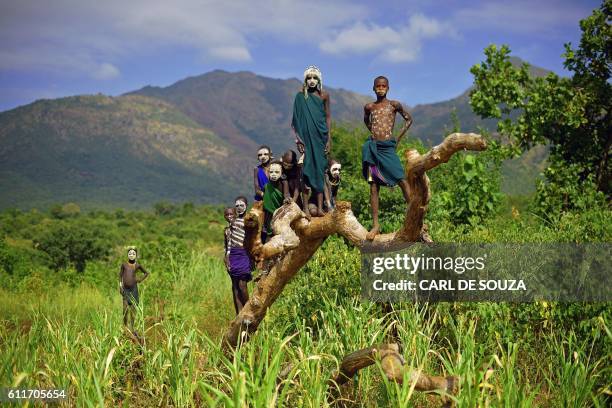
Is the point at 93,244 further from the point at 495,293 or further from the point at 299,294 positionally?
the point at 495,293

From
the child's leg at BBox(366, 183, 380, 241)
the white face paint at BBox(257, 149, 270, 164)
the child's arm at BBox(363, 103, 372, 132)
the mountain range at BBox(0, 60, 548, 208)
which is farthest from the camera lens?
the mountain range at BBox(0, 60, 548, 208)

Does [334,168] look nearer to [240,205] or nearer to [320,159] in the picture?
[320,159]

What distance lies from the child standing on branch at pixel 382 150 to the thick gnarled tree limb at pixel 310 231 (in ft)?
0.96

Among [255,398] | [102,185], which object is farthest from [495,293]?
[102,185]

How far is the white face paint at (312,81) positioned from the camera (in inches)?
233

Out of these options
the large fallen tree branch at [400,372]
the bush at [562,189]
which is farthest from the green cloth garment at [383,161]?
the bush at [562,189]

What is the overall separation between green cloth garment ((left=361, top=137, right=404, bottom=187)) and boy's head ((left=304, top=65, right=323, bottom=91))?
0.81 metres

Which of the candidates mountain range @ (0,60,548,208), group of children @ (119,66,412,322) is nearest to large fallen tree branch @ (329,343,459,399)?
group of children @ (119,66,412,322)

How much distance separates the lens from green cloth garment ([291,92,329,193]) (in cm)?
577

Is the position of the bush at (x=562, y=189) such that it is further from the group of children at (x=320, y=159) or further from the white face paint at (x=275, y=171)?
the white face paint at (x=275, y=171)

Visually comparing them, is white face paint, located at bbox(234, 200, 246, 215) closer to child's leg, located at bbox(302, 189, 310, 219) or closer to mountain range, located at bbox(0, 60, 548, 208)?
child's leg, located at bbox(302, 189, 310, 219)

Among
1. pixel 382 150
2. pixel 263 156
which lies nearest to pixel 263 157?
pixel 263 156

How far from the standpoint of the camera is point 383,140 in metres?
5.85

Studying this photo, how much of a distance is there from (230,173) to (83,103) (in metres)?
57.1
